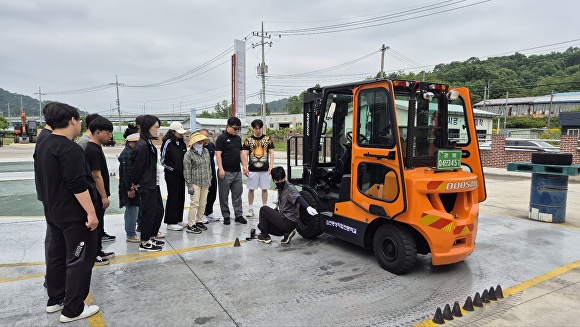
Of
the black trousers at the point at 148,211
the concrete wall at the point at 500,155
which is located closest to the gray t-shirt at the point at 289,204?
the black trousers at the point at 148,211

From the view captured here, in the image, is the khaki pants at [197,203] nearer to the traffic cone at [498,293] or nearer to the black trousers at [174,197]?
the black trousers at [174,197]

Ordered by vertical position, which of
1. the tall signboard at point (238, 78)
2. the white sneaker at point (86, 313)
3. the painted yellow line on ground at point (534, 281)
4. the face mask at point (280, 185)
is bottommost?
the painted yellow line on ground at point (534, 281)

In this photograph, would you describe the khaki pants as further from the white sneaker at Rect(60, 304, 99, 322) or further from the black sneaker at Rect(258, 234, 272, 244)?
the white sneaker at Rect(60, 304, 99, 322)

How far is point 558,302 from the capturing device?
3.37m

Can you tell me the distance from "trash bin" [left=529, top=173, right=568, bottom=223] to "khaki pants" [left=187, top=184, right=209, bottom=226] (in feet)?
19.5

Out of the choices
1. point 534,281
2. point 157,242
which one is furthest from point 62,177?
point 534,281

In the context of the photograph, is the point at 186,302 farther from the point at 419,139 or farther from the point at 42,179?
the point at 419,139

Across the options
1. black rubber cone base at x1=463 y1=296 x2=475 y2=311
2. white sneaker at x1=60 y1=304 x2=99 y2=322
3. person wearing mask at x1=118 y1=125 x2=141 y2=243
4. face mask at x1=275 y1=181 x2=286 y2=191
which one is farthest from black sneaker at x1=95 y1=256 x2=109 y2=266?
black rubber cone base at x1=463 y1=296 x2=475 y2=311

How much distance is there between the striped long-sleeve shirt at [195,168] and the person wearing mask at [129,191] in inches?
31.3

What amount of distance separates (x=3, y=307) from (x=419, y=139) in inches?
174

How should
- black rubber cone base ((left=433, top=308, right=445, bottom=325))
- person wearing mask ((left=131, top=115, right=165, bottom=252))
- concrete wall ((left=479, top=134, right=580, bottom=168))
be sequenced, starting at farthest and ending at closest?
concrete wall ((left=479, top=134, right=580, bottom=168))
person wearing mask ((left=131, top=115, right=165, bottom=252))
black rubber cone base ((left=433, top=308, right=445, bottom=325))

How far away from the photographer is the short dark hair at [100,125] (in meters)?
3.91

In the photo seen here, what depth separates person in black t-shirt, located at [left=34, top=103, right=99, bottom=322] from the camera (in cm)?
268

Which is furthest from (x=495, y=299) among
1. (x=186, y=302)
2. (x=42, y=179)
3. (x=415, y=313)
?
(x=42, y=179)
